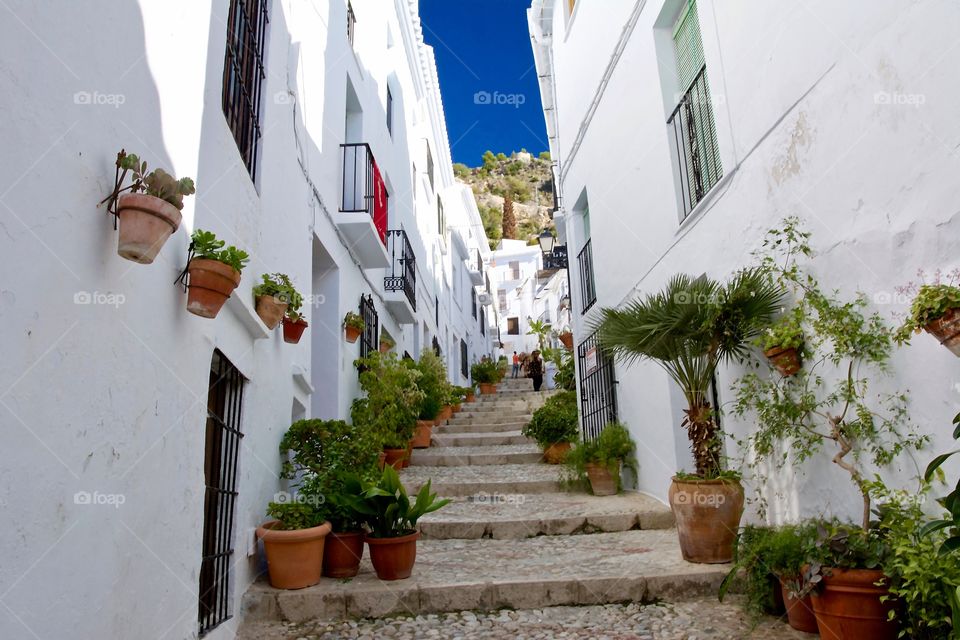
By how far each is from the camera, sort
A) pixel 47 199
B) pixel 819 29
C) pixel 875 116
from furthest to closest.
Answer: pixel 819 29
pixel 875 116
pixel 47 199

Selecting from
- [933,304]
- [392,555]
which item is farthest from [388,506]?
[933,304]

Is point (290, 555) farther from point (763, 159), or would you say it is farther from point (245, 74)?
point (763, 159)

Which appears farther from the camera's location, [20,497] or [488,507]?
[488,507]

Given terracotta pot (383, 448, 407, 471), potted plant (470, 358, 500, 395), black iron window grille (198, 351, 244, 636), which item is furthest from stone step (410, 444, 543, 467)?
potted plant (470, 358, 500, 395)

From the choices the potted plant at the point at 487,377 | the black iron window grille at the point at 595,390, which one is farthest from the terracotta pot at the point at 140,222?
the potted plant at the point at 487,377

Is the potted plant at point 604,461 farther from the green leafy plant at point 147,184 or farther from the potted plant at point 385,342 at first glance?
the green leafy plant at point 147,184

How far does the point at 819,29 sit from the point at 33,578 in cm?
445

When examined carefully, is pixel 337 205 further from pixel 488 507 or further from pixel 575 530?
pixel 575 530

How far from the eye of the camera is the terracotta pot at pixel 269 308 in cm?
447

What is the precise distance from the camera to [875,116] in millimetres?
3311

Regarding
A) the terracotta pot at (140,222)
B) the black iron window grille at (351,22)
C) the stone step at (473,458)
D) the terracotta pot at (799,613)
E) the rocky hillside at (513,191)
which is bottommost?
the terracotta pot at (799,613)

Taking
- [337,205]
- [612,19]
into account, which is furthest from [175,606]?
[612,19]

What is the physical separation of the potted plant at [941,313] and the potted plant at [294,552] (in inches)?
142

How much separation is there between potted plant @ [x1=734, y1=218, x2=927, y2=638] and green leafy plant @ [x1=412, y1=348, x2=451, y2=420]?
6138mm
